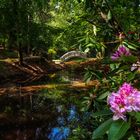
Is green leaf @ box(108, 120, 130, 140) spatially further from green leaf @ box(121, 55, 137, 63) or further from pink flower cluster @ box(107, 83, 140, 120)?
green leaf @ box(121, 55, 137, 63)

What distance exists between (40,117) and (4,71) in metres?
9.46

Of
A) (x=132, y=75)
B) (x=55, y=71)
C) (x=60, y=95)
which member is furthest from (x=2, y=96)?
(x=132, y=75)

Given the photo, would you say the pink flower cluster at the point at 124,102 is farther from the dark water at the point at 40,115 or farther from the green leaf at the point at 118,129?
the dark water at the point at 40,115

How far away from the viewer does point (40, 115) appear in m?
11.9

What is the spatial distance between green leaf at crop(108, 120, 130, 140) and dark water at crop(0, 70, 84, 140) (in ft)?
24.1

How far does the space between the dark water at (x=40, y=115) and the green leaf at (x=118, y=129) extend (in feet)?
Result: 24.1

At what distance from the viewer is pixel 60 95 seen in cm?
1515

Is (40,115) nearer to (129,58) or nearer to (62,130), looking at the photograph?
(62,130)

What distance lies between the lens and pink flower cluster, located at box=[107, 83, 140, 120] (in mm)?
1988

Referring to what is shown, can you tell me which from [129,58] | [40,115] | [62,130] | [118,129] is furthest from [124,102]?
[40,115]

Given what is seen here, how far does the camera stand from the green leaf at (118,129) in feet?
6.19

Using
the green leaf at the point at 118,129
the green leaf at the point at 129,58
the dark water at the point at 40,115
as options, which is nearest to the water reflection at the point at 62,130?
the dark water at the point at 40,115

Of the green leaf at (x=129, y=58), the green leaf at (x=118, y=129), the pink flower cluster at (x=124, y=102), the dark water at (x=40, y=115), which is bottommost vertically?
the dark water at (x=40, y=115)

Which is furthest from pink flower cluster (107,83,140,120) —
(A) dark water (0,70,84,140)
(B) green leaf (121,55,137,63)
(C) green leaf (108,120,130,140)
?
(A) dark water (0,70,84,140)
